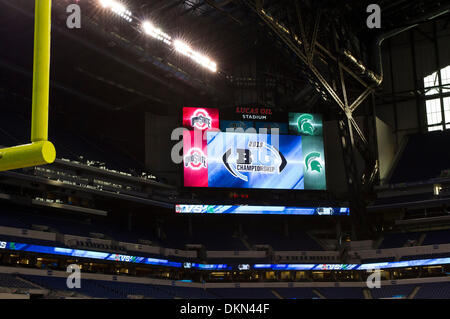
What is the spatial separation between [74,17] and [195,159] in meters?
12.1

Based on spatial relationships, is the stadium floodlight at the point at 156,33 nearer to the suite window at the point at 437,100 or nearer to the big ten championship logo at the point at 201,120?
the big ten championship logo at the point at 201,120

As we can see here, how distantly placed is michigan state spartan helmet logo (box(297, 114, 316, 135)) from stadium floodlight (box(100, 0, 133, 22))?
13.6 metres

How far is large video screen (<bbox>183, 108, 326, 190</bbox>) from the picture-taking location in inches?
1428

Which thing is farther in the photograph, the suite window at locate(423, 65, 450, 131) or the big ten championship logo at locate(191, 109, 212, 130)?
the suite window at locate(423, 65, 450, 131)

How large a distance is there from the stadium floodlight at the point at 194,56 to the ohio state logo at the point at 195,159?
5353 mm

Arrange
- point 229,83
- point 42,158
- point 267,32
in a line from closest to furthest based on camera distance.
A: point 42,158 < point 267,32 < point 229,83

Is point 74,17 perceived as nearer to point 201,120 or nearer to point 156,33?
point 156,33

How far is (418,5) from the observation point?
39000mm

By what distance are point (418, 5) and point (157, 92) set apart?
18.4m

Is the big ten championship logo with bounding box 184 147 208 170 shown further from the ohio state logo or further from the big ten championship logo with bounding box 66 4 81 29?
the big ten championship logo with bounding box 66 4 81 29

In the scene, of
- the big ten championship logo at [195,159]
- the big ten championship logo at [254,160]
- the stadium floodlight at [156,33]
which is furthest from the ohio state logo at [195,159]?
the stadium floodlight at [156,33]
